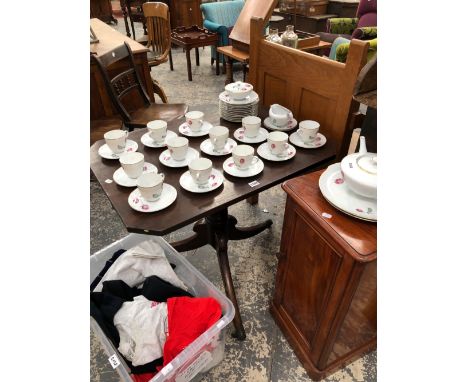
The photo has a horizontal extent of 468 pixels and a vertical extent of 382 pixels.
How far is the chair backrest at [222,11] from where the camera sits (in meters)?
4.46

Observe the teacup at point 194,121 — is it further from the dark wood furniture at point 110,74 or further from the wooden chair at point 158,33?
the wooden chair at point 158,33

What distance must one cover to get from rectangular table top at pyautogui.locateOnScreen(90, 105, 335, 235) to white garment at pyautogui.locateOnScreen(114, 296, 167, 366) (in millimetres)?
423

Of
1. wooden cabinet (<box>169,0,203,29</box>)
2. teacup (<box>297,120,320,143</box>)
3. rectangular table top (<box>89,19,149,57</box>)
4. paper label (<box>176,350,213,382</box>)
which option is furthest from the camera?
wooden cabinet (<box>169,0,203,29</box>)

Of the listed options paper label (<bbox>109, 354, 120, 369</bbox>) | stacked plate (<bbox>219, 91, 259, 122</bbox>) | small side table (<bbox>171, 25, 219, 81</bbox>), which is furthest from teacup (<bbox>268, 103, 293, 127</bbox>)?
small side table (<bbox>171, 25, 219, 81</bbox>)

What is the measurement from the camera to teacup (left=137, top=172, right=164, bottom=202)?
93 cm

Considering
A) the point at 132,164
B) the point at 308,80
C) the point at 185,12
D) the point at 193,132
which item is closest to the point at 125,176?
the point at 132,164

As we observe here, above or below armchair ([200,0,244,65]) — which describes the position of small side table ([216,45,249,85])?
below

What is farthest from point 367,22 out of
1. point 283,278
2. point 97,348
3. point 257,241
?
point 97,348

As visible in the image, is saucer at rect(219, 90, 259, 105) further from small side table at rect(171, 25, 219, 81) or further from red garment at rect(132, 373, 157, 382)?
small side table at rect(171, 25, 219, 81)

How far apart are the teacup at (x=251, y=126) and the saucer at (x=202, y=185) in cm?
28

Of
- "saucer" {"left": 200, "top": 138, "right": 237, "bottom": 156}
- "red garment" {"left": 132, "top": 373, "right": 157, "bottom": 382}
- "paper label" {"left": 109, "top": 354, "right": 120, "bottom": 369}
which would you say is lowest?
"red garment" {"left": 132, "top": 373, "right": 157, "bottom": 382}

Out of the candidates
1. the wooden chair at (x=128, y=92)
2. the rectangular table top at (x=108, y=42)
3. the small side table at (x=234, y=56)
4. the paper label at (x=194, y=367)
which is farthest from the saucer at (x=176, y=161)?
the small side table at (x=234, y=56)
